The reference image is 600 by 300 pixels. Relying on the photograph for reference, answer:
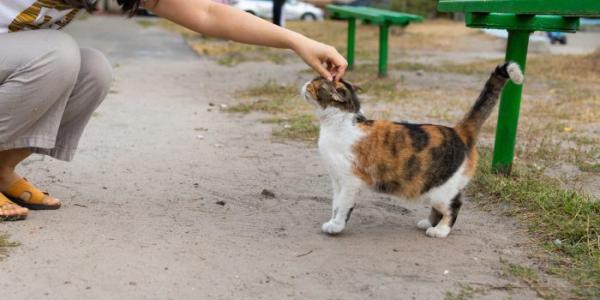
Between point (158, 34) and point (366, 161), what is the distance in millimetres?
12403

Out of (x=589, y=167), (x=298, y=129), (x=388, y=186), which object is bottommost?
(x=298, y=129)

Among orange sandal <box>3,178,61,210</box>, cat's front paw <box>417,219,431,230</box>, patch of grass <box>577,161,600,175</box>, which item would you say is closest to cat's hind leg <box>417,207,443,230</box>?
cat's front paw <box>417,219,431,230</box>

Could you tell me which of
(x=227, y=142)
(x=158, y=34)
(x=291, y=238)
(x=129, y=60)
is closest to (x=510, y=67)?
(x=291, y=238)

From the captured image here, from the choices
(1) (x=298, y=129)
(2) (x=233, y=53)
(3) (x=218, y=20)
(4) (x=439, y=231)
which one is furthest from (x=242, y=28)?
(2) (x=233, y=53)

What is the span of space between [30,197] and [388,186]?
156 centimetres

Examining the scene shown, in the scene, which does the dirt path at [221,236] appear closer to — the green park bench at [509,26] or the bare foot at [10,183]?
the bare foot at [10,183]

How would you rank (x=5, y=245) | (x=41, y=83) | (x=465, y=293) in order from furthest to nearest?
1. (x=41, y=83)
2. (x=5, y=245)
3. (x=465, y=293)

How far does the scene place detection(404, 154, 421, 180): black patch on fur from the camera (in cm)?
275

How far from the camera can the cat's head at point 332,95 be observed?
274 cm

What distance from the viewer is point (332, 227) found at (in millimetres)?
2805

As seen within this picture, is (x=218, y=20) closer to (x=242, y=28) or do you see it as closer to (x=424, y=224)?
(x=242, y=28)

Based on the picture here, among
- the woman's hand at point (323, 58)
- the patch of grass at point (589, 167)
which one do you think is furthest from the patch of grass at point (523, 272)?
the patch of grass at point (589, 167)

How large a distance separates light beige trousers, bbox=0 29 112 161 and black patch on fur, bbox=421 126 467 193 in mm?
1448

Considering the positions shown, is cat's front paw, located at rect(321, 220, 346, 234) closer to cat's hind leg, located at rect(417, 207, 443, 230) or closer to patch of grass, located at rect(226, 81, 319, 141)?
cat's hind leg, located at rect(417, 207, 443, 230)
